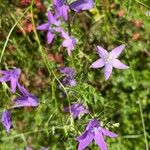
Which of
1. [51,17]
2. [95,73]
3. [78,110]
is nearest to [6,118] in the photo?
[78,110]

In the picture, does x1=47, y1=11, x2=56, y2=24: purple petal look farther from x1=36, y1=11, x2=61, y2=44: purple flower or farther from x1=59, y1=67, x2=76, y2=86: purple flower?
x1=59, y1=67, x2=76, y2=86: purple flower

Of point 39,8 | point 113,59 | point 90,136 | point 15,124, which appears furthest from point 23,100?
point 39,8

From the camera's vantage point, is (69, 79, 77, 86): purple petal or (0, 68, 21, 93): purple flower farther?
(69, 79, 77, 86): purple petal

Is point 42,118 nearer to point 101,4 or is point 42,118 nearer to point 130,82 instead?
point 130,82

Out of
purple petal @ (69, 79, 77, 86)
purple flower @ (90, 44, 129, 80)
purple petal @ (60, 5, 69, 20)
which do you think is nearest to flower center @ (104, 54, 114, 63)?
purple flower @ (90, 44, 129, 80)

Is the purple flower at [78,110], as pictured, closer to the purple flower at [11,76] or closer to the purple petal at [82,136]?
the purple petal at [82,136]

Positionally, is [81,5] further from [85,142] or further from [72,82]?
[85,142]
